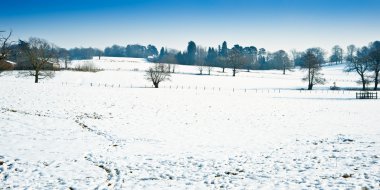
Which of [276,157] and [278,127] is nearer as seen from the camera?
[276,157]

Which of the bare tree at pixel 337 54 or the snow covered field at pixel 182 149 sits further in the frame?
the bare tree at pixel 337 54

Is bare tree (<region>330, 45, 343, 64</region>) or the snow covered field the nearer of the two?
the snow covered field

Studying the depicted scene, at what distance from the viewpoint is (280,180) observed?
37.0 feet

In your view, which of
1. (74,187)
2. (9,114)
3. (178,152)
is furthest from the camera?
(9,114)

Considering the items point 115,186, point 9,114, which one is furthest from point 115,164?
point 9,114

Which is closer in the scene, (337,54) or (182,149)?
(182,149)

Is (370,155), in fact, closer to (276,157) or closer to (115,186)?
(276,157)

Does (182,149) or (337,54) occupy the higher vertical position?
(337,54)

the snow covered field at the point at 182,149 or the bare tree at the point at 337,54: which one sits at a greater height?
the bare tree at the point at 337,54

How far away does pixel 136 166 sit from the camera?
1359 centimetres

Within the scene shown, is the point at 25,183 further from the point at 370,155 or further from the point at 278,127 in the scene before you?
the point at 278,127

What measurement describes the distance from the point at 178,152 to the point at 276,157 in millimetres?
5482

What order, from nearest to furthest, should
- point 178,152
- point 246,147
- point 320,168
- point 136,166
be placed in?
point 320,168 < point 136,166 < point 178,152 < point 246,147

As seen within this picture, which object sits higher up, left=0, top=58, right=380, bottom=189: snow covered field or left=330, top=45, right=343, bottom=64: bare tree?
left=330, top=45, right=343, bottom=64: bare tree
